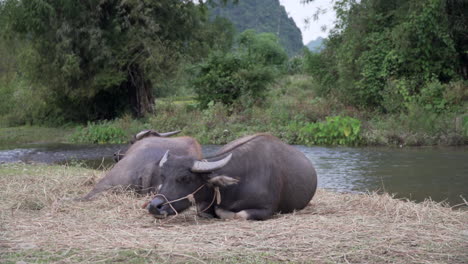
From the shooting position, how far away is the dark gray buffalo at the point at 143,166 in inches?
324

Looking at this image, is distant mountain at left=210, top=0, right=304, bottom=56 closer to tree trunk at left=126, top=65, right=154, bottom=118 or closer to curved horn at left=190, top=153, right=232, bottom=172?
tree trunk at left=126, top=65, right=154, bottom=118

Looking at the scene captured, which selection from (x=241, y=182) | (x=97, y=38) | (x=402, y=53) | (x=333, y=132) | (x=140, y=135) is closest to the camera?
(x=241, y=182)

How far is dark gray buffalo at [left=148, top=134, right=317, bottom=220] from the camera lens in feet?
20.6

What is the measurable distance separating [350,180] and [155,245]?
24.4 feet

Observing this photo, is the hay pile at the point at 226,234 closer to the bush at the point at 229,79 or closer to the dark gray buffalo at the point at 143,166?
the dark gray buffalo at the point at 143,166

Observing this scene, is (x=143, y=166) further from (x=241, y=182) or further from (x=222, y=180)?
(x=222, y=180)

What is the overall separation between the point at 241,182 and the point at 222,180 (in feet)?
1.64

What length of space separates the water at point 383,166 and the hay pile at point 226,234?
3.12m

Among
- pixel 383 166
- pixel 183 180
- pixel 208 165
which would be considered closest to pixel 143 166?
pixel 183 180

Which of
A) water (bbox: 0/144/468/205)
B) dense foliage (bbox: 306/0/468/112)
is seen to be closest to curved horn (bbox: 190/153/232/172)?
water (bbox: 0/144/468/205)

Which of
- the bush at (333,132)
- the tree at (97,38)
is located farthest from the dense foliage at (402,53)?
the tree at (97,38)

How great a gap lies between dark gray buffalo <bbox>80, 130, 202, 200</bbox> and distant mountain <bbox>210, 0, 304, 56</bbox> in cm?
10631

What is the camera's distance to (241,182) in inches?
265

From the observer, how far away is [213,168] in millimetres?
6270
